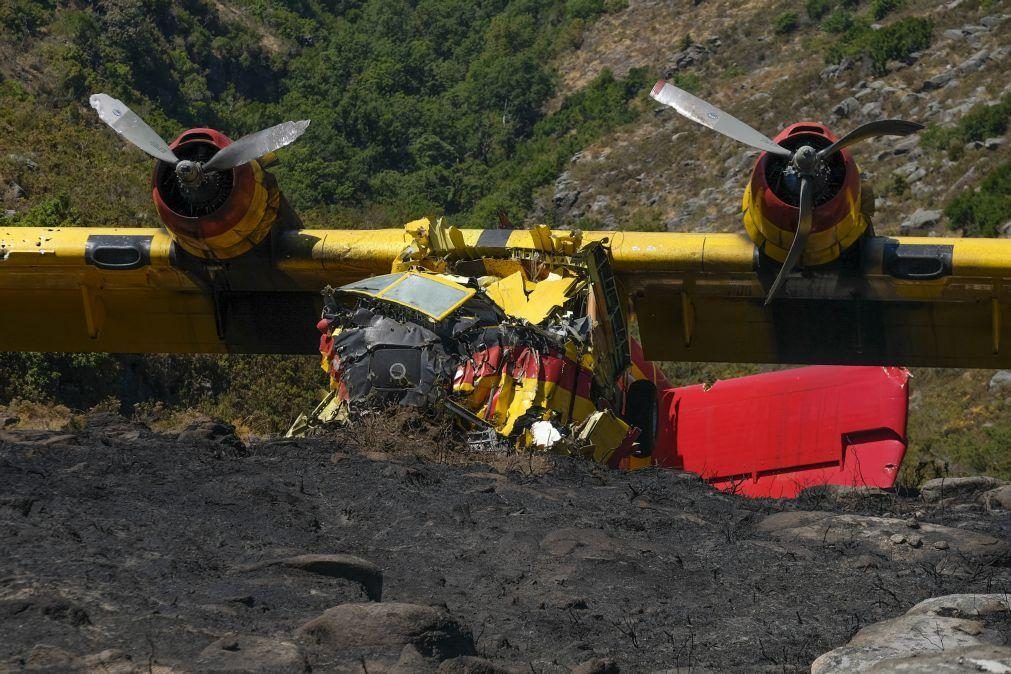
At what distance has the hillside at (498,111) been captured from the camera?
88.7 ft

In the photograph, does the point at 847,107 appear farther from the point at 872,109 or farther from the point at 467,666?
the point at 467,666

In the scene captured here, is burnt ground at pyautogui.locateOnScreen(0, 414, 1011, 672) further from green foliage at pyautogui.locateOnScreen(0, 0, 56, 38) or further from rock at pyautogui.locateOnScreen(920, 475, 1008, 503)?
green foliage at pyautogui.locateOnScreen(0, 0, 56, 38)

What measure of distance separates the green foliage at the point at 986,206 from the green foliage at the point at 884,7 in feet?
52.2

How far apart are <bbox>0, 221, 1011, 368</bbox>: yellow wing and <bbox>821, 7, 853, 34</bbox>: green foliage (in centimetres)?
3330

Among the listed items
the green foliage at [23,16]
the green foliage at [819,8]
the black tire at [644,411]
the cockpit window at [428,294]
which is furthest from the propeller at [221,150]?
the green foliage at [819,8]

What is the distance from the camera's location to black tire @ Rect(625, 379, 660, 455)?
17641 mm

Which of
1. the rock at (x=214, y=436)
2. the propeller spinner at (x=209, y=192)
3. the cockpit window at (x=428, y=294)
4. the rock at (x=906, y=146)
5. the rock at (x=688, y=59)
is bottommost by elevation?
the rock at (x=214, y=436)

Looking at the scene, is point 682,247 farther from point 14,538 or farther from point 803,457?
point 14,538

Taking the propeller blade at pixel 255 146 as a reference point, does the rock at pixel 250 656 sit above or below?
below

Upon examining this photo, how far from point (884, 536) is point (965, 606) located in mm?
2564

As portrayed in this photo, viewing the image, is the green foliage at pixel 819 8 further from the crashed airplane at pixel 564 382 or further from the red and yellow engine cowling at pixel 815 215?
the red and yellow engine cowling at pixel 815 215

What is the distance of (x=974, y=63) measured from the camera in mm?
41188

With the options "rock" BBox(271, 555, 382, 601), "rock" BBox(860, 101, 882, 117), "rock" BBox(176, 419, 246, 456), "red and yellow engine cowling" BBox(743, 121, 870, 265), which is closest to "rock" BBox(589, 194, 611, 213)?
"rock" BBox(860, 101, 882, 117)

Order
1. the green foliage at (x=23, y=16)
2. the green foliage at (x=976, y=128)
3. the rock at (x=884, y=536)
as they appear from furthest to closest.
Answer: the green foliage at (x=23, y=16) → the green foliage at (x=976, y=128) → the rock at (x=884, y=536)
